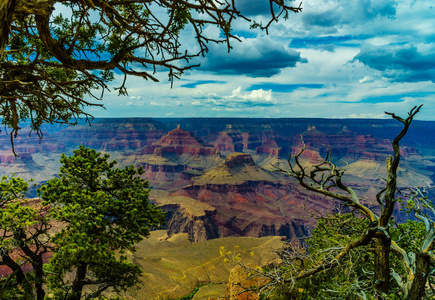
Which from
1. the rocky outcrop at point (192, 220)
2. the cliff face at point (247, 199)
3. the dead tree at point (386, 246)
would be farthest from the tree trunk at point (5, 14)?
the cliff face at point (247, 199)

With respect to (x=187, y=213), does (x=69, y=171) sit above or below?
above

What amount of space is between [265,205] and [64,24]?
151 metres

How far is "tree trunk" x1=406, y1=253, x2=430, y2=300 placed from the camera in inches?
218

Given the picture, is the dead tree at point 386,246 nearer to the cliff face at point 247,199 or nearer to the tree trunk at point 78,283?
the tree trunk at point 78,283

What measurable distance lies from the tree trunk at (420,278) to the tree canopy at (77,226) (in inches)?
406

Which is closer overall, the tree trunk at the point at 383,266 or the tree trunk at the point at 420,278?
the tree trunk at the point at 420,278

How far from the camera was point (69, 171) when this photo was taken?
13047 mm

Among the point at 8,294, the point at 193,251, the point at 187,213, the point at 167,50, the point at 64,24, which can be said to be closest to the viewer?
→ the point at 167,50

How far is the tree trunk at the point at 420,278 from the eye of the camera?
554 cm

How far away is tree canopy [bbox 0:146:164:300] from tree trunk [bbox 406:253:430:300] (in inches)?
406

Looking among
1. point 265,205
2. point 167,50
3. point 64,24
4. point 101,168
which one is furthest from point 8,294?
point 265,205

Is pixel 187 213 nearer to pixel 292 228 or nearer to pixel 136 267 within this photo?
pixel 292 228

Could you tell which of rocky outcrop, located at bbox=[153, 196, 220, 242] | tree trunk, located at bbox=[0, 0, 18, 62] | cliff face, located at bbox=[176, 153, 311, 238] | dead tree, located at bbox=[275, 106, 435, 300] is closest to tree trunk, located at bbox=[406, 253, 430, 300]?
dead tree, located at bbox=[275, 106, 435, 300]

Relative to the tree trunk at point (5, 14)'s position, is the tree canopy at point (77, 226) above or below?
below
